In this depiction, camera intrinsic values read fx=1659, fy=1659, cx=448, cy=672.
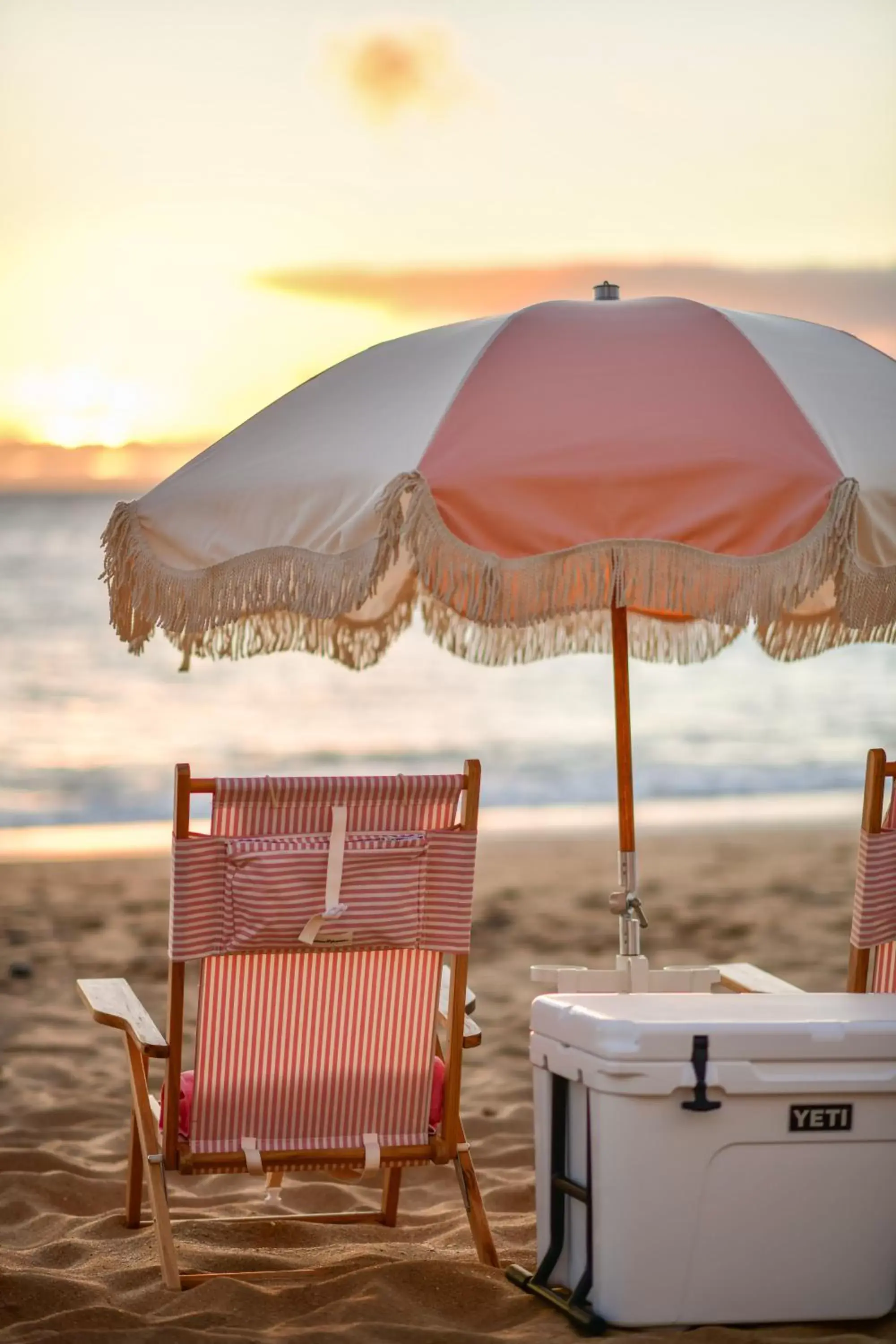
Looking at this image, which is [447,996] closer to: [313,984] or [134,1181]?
[313,984]

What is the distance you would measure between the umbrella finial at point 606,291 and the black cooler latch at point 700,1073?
1651mm

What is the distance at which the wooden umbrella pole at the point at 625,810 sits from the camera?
340 cm

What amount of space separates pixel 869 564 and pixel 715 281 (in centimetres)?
1738

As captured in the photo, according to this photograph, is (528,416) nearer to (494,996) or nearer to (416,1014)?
(416,1014)

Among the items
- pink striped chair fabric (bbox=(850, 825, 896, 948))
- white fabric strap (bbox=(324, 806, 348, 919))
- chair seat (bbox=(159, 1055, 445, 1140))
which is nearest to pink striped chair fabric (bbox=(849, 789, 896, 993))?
pink striped chair fabric (bbox=(850, 825, 896, 948))

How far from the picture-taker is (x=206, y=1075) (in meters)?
3.12

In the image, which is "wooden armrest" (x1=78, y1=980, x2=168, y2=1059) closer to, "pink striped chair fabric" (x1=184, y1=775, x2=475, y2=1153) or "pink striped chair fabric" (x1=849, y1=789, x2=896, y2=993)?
"pink striped chair fabric" (x1=184, y1=775, x2=475, y2=1153)

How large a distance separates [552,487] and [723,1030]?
97cm

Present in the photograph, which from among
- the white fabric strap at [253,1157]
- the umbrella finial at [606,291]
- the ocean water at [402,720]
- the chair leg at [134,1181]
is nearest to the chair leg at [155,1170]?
the white fabric strap at [253,1157]

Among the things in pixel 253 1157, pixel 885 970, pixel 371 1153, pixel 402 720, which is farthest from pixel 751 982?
pixel 402 720

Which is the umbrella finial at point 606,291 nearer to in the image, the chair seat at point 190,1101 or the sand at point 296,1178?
the chair seat at point 190,1101

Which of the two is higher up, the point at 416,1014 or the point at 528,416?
the point at 528,416

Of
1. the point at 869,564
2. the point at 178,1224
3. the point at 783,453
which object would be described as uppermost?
the point at 783,453

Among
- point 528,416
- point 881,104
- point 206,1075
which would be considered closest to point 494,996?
point 206,1075
